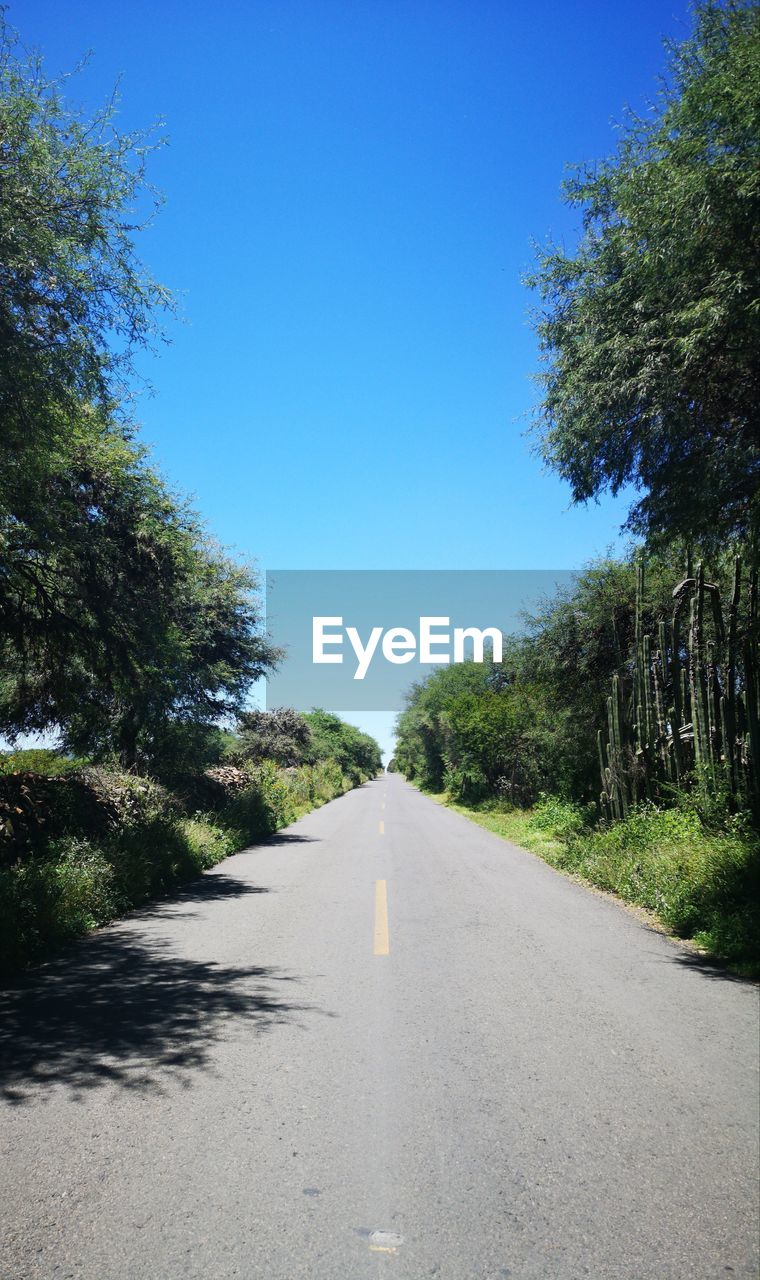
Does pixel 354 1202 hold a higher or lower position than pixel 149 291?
lower

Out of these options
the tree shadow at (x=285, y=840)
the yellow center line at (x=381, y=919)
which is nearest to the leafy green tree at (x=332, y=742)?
the tree shadow at (x=285, y=840)

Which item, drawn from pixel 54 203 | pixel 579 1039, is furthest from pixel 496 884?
pixel 54 203

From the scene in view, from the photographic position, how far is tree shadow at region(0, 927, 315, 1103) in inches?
186

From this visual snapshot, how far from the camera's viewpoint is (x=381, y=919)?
32.1ft

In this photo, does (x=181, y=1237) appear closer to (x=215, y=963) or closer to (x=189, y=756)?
(x=215, y=963)

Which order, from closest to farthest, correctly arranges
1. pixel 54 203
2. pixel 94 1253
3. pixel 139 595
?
pixel 94 1253, pixel 54 203, pixel 139 595

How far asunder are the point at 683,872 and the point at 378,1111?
692 cm

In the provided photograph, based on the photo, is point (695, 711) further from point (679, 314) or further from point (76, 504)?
point (76, 504)

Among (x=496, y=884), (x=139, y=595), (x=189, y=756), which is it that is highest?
(x=139, y=595)

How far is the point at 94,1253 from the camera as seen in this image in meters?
2.97

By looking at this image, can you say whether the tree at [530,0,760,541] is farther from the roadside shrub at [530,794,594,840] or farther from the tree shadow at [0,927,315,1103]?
the roadside shrub at [530,794,594,840]

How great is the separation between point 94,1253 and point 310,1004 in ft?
10.9

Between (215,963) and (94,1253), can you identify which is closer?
(94,1253)

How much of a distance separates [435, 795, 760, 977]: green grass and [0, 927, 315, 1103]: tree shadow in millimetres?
4636
